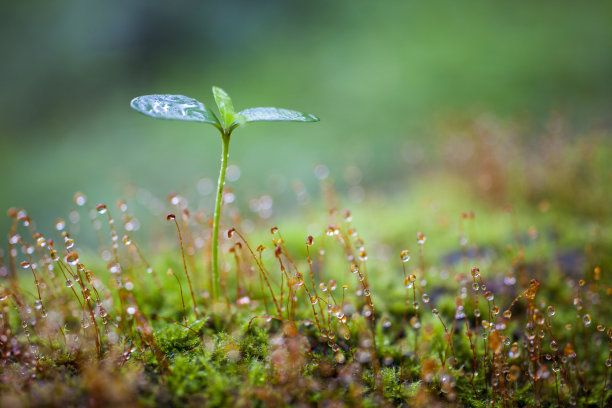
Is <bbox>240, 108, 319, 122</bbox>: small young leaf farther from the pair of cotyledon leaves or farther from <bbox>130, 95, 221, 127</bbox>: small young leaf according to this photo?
<bbox>130, 95, 221, 127</bbox>: small young leaf

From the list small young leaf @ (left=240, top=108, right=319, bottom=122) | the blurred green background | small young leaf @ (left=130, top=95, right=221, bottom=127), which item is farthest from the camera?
the blurred green background

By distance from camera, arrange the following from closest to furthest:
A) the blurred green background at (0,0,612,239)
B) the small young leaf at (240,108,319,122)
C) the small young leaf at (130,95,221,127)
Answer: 1. the small young leaf at (130,95,221,127)
2. the small young leaf at (240,108,319,122)
3. the blurred green background at (0,0,612,239)

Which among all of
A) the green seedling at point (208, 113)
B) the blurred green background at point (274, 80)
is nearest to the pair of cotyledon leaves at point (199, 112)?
the green seedling at point (208, 113)

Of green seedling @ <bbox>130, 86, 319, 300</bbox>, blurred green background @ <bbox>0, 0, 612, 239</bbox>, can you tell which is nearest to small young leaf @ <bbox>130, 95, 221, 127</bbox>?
green seedling @ <bbox>130, 86, 319, 300</bbox>

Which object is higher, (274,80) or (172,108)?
(274,80)

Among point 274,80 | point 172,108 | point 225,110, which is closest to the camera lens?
point 172,108

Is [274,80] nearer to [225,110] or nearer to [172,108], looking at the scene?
[225,110]

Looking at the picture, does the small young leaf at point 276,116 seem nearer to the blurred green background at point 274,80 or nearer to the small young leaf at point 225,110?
the small young leaf at point 225,110

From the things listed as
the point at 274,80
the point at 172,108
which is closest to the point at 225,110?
the point at 172,108
